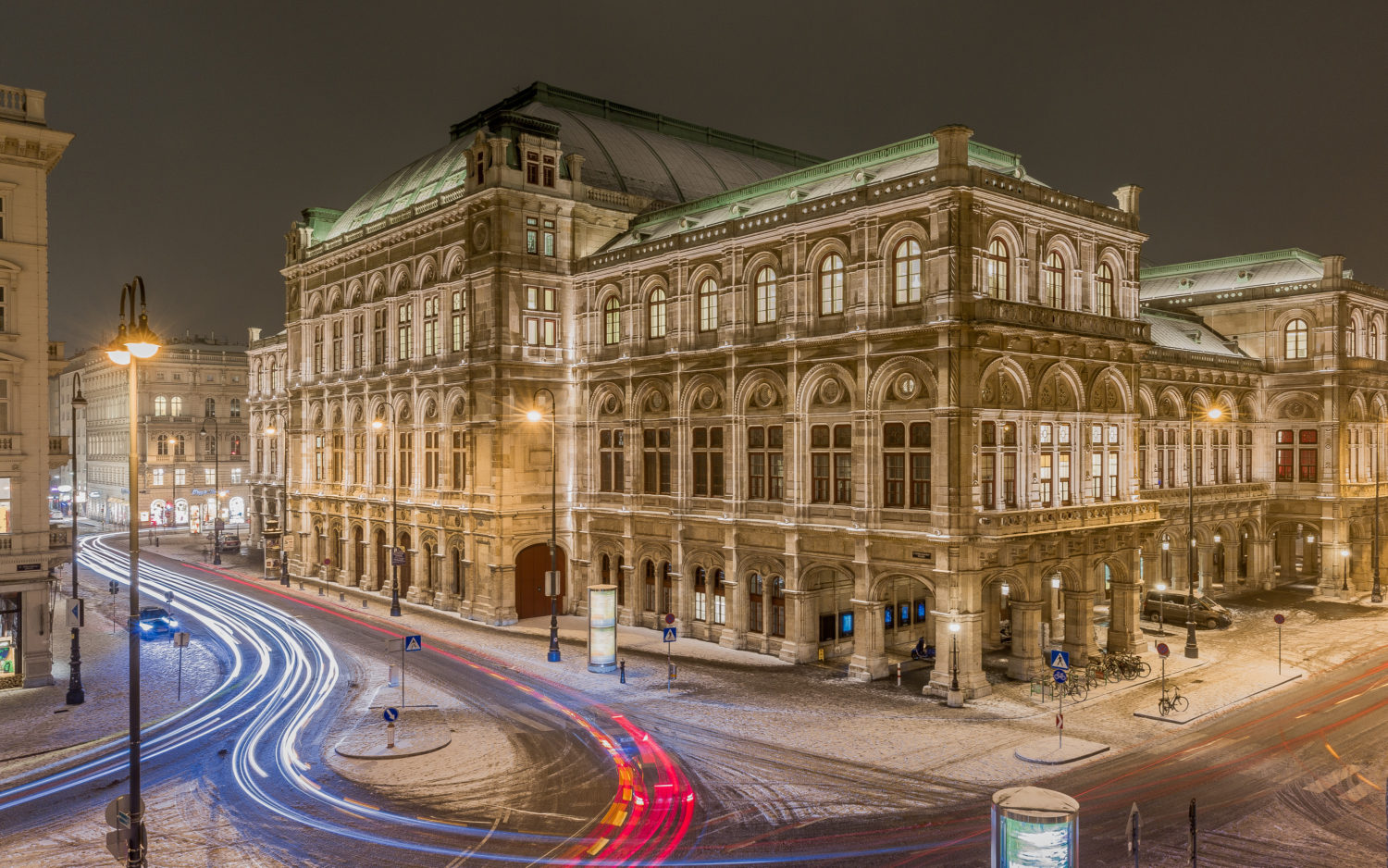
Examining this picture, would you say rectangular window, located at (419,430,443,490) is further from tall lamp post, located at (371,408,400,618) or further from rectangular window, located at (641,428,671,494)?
rectangular window, located at (641,428,671,494)

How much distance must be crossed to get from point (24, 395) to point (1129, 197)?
145 ft

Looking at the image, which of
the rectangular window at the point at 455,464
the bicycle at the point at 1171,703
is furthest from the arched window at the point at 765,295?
the bicycle at the point at 1171,703

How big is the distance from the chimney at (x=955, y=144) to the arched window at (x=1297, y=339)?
37.1m

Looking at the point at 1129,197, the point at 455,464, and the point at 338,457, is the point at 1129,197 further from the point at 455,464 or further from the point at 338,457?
the point at 338,457

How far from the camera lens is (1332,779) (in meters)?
24.2

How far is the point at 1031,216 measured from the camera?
35531 mm

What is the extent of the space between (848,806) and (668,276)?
28.0 m

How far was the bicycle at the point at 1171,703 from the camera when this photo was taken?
29.8m

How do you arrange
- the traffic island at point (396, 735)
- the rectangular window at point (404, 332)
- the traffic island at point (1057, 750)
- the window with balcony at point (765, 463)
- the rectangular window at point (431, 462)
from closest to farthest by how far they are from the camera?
the traffic island at point (1057, 750) → the traffic island at point (396, 735) → the window with balcony at point (765, 463) → the rectangular window at point (431, 462) → the rectangular window at point (404, 332)

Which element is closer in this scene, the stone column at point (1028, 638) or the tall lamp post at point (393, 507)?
the stone column at point (1028, 638)

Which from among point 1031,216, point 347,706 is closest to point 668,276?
point 1031,216

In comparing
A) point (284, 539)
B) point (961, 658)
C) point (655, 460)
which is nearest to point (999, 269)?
point (961, 658)

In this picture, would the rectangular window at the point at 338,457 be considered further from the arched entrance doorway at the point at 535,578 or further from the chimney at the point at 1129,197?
the chimney at the point at 1129,197

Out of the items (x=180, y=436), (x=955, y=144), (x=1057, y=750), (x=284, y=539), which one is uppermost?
(x=955, y=144)
